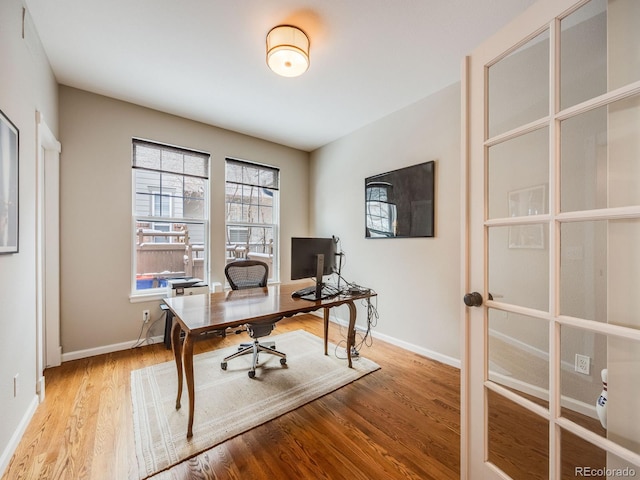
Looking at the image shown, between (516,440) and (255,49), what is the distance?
9.63ft

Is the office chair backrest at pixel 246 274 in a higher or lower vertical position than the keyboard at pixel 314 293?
higher

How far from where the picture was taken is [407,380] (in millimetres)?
2340

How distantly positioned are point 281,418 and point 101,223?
2737 millimetres

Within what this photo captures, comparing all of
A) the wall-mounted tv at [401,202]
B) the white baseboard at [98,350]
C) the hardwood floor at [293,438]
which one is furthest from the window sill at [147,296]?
the wall-mounted tv at [401,202]

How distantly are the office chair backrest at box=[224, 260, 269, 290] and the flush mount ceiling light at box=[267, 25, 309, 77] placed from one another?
1913 millimetres

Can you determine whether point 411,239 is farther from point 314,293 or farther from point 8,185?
point 8,185

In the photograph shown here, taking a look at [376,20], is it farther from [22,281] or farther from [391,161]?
[22,281]

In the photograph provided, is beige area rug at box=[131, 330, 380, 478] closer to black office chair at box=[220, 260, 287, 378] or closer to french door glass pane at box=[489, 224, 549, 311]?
black office chair at box=[220, 260, 287, 378]

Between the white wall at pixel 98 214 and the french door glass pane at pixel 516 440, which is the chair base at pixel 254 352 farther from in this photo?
the french door glass pane at pixel 516 440

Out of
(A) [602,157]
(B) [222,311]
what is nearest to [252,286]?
(B) [222,311]

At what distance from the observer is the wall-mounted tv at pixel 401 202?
9.22ft

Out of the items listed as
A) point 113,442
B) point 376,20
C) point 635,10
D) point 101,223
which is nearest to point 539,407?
point 635,10

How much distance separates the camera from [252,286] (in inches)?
116

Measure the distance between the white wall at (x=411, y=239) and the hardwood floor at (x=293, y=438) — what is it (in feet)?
1.98
